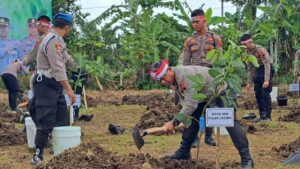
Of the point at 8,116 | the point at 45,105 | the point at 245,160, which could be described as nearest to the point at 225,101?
the point at 245,160

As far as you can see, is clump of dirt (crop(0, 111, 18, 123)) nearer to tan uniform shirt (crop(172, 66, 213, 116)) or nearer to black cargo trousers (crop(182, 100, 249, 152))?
black cargo trousers (crop(182, 100, 249, 152))

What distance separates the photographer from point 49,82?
662cm

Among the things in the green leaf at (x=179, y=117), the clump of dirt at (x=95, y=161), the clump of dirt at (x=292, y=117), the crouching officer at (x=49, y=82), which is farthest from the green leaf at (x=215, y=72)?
the clump of dirt at (x=292, y=117)

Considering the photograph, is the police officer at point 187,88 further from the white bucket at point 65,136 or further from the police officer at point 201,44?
the white bucket at point 65,136

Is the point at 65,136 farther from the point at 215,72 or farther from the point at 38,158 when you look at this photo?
the point at 215,72

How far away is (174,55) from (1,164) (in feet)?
43.8

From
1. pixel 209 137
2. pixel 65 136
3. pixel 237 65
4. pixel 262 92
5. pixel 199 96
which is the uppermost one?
pixel 237 65

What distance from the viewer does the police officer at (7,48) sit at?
18844 millimetres

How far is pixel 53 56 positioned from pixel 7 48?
13264 mm

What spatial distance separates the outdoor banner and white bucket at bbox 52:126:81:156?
12477mm

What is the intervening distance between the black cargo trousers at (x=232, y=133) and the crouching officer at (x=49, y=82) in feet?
4.55

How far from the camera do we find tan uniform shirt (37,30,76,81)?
644cm

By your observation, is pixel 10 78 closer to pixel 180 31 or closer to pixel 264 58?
pixel 264 58

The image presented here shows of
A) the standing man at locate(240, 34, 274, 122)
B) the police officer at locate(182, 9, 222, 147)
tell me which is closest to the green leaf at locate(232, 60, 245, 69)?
the police officer at locate(182, 9, 222, 147)
